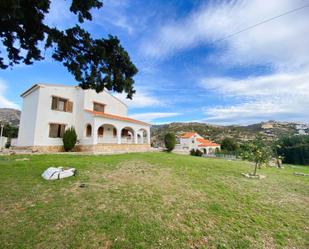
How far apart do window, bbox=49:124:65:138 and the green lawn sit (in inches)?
416

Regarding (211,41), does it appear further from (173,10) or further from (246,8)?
(173,10)

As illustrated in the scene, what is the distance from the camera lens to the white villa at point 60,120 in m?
16.4

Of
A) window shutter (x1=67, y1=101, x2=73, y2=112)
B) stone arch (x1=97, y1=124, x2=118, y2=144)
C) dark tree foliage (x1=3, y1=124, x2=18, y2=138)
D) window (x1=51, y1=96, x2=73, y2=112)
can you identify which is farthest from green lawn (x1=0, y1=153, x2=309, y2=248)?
dark tree foliage (x1=3, y1=124, x2=18, y2=138)

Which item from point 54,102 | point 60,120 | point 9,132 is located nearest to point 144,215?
point 60,120

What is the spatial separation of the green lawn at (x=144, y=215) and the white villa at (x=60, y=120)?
10.1 meters

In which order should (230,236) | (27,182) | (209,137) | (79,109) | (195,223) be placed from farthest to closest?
1. (209,137)
2. (79,109)
3. (27,182)
4. (195,223)
5. (230,236)

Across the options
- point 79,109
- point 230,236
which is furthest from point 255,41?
point 79,109

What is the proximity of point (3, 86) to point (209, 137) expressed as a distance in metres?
60.1

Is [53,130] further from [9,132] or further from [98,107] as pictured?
[9,132]

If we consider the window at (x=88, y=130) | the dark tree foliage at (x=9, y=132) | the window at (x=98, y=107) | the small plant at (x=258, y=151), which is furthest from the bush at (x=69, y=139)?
the dark tree foliage at (x=9, y=132)

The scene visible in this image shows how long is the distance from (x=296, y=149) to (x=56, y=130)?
146 feet

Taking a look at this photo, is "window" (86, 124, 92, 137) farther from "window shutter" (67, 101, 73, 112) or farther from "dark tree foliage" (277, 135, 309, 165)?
"dark tree foliage" (277, 135, 309, 165)

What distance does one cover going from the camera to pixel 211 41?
860 centimetres

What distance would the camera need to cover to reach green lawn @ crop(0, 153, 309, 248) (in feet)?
11.7
